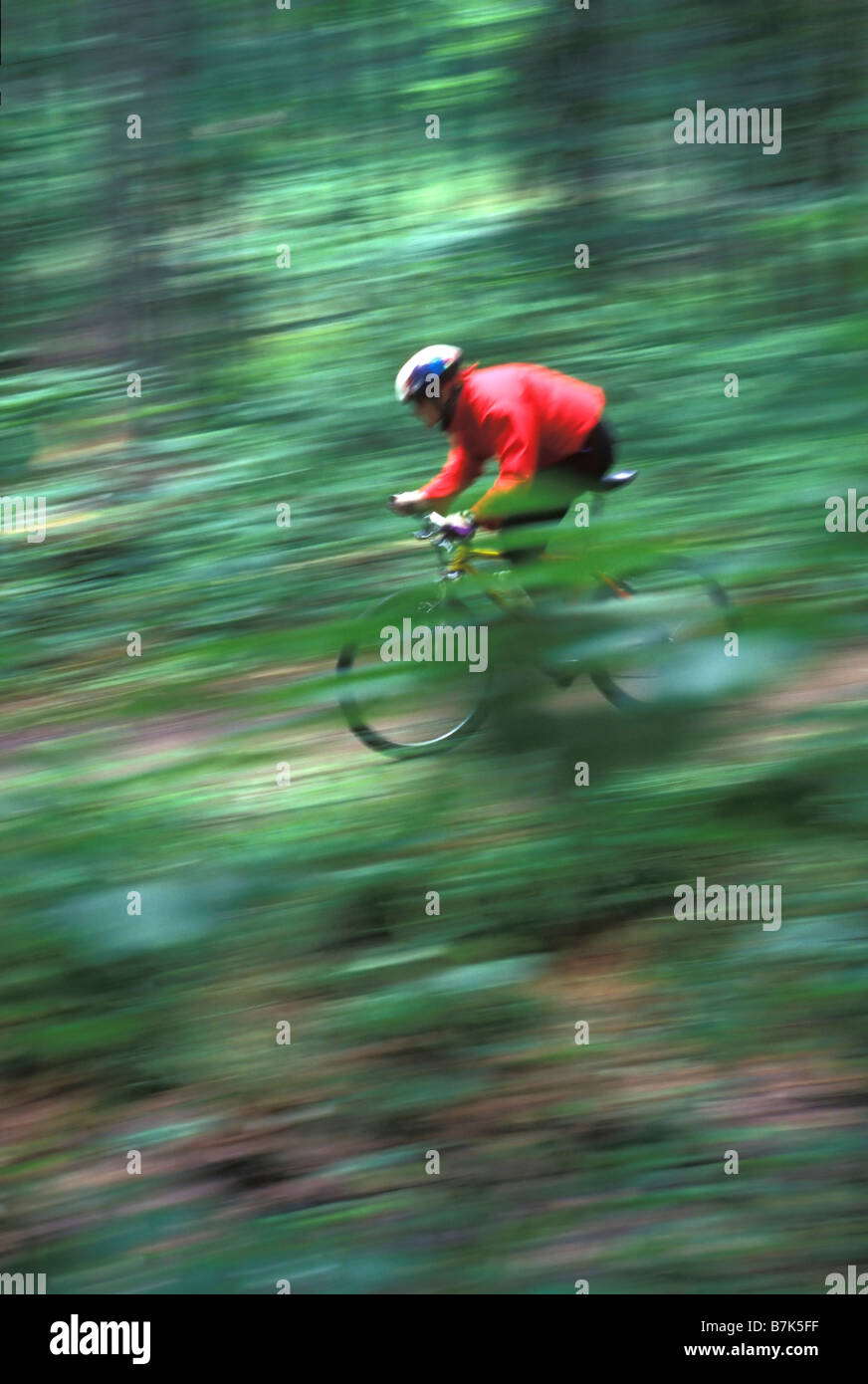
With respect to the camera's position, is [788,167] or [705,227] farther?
[705,227]

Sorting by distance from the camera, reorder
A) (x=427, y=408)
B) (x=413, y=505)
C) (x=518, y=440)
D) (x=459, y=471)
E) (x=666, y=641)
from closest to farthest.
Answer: (x=666, y=641)
(x=413, y=505)
(x=518, y=440)
(x=459, y=471)
(x=427, y=408)

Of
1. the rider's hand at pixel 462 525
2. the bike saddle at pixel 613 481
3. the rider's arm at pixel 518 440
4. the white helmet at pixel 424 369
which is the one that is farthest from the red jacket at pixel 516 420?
the rider's hand at pixel 462 525

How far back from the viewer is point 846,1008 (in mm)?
1208

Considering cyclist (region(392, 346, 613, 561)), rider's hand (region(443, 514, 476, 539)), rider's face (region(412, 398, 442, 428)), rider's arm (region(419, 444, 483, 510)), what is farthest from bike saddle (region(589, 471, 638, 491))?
rider's face (region(412, 398, 442, 428))

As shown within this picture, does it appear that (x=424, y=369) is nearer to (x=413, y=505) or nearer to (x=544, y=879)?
(x=413, y=505)

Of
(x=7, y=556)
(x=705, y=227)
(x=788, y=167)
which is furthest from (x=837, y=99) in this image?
(x=7, y=556)

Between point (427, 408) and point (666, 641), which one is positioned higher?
point (427, 408)

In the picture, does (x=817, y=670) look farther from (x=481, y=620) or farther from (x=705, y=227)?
(x=705, y=227)

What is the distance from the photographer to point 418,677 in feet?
3.37

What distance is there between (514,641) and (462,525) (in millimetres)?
278

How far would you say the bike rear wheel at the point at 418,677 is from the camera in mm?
999

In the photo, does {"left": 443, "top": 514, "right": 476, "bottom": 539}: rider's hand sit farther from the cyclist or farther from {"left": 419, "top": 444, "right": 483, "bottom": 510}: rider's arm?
{"left": 419, "top": 444, "right": 483, "bottom": 510}: rider's arm

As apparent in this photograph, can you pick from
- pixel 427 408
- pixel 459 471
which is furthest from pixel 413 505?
pixel 427 408

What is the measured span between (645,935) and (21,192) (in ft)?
7.58
